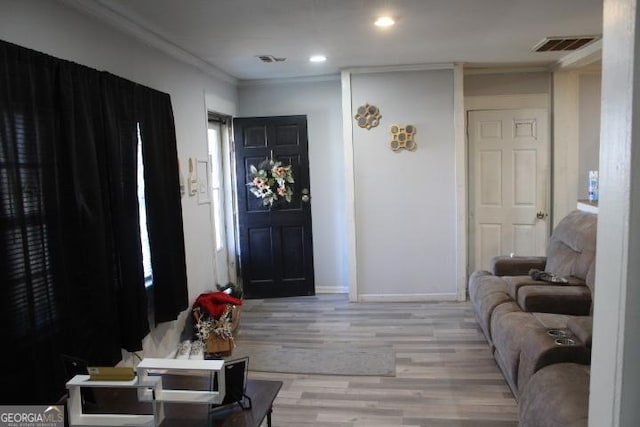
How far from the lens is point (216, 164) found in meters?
5.13

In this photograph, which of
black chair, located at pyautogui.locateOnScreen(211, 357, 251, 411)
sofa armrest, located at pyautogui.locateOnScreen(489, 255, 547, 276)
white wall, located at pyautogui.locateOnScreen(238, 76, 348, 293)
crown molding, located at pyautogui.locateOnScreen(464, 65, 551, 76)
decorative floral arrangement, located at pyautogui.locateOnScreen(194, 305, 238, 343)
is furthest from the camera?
white wall, located at pyautogui.locateOnScreen(238, 76, 348, 293)

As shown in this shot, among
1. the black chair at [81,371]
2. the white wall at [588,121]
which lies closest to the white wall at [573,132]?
the white wall at [588,121]

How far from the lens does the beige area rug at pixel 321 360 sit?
3439 mm

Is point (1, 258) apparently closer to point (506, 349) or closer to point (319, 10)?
point (319, 10)

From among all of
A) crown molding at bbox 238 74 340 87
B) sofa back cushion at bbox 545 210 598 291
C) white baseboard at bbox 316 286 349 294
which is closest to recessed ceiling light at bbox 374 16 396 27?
crown molding at bbox 238 74 340 87

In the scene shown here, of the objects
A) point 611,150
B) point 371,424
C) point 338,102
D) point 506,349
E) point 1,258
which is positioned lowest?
point 371,424

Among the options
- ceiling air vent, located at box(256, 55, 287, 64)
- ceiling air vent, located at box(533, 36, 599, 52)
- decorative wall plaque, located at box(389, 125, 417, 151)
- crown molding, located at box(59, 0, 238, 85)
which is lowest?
decorative wall plaque, located at box(389, 125, 417, 151)

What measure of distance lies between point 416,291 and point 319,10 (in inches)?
122

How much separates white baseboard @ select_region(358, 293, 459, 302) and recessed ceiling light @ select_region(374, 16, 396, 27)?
9.17ft

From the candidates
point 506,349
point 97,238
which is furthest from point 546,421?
point 97,238

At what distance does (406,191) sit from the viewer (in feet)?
16.0

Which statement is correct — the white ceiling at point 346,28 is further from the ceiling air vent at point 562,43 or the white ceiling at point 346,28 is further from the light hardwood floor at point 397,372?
the light hardwood floor at point 397,372

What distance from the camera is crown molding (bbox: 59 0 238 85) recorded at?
8.52 ft

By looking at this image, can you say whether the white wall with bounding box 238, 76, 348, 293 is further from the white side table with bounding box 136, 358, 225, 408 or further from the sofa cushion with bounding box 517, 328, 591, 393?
the white side table with bounding box 136, 358, 225, 408
